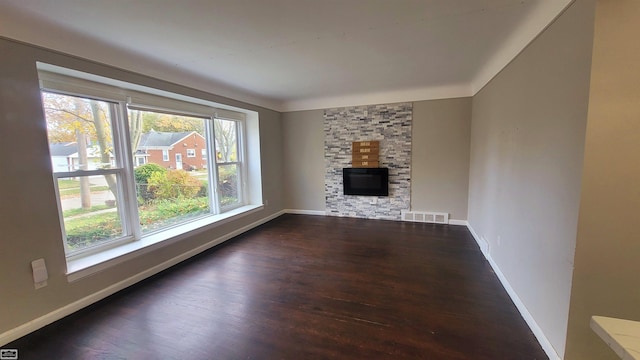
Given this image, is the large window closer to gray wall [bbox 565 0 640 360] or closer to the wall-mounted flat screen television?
the wall-mounted flat screen television

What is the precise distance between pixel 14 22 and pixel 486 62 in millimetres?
4355

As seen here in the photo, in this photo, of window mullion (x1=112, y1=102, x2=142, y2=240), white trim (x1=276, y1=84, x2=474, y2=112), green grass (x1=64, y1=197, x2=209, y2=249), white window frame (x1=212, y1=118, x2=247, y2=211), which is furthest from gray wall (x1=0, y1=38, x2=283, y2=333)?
white trim (x1=276, y1=84, x2=474, y2=112)

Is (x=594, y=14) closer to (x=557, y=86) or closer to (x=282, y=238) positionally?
(x=557, y=86)

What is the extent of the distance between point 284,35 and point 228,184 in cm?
303

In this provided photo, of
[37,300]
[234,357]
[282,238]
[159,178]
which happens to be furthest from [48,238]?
[282,238]

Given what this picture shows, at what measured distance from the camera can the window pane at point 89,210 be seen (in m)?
2.35

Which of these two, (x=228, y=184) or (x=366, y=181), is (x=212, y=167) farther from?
(x=366, y=181)

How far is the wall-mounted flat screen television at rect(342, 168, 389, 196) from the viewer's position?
190 inches

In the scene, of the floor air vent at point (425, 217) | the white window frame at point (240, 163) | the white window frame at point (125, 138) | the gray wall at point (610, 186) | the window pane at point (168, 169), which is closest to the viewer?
the gray wall at point (610, 186)

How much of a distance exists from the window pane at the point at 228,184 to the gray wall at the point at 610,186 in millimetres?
4278

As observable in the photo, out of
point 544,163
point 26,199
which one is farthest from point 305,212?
point 544,163

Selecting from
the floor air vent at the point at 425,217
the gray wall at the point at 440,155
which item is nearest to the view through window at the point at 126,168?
the gray wall at the point at 440,155

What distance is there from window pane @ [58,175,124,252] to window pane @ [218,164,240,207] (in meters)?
1.61

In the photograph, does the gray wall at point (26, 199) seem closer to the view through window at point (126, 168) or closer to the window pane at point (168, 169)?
the view through window at point (126, 168)
